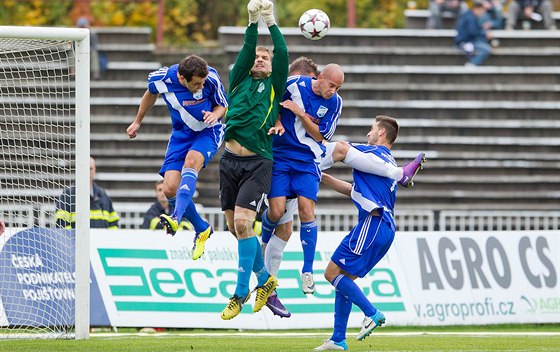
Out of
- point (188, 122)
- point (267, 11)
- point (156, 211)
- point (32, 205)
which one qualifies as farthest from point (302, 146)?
point (156, 211)

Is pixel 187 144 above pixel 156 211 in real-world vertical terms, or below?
above

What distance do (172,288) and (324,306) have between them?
2.16 metres

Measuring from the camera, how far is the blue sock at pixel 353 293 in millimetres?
12195

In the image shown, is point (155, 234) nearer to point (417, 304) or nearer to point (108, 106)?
point (417, 304)

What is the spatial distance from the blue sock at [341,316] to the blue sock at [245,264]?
1034mm

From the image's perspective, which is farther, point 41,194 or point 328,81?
point 41,194

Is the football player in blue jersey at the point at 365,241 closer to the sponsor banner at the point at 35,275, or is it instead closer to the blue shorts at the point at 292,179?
the blue shorts at the point at 292,179

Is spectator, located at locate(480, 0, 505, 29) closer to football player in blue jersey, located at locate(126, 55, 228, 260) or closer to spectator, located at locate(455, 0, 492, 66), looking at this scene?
spectator, located at locate(455, 0, 492, 66)

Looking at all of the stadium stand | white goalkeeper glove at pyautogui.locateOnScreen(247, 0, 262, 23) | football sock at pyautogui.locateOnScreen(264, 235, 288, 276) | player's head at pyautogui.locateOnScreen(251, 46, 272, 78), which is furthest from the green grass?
the stadium stand

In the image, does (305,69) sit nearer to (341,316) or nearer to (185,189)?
(185,189)

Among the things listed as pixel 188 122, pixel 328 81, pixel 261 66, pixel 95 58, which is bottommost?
pixel 188 122

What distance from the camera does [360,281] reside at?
55.6 feet

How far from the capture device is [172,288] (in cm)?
1672

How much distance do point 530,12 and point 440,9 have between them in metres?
2.10
